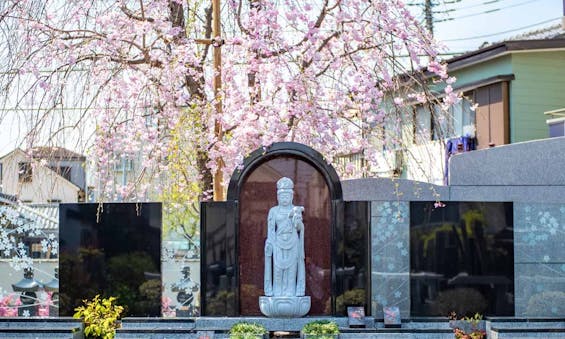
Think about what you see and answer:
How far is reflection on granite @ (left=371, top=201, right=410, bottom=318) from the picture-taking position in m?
12.0

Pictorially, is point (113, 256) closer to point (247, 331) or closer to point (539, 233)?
point (247, 331)

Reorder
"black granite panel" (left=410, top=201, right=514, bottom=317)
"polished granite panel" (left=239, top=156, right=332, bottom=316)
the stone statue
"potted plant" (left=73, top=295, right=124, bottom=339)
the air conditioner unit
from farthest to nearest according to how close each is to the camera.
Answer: the air conditioner unit, "black granite panel" (left=410, top=201, right=514, bottom=317), "polished granite panel" (left=239, top=156, right=332, bottom=316), "potted plant" (left=73, top=295, right=124, bottom=339), the stone statue

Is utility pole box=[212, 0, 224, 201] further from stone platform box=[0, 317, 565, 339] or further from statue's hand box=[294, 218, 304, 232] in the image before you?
stone platform box=[0, 317, 565, 339]

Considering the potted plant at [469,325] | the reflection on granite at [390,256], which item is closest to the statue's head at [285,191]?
the reflection on granite at [390,256]

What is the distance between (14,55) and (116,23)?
165 centimetres

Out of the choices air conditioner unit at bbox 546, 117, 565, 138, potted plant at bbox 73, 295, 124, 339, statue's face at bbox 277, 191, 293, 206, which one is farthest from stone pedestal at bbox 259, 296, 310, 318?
air conditioner unit at bbox 546, 117, 565, 138

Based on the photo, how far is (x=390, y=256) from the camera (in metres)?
12.1

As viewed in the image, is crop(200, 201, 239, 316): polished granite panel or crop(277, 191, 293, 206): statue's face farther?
crop(200, 201, 239, 316): polished granite panel

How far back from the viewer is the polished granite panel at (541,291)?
1209 cm

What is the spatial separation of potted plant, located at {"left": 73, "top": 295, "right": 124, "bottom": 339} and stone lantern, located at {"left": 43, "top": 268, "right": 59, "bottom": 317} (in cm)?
47

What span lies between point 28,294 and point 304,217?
4.36m

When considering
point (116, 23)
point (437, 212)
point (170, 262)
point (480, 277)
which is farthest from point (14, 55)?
point (480, 277)

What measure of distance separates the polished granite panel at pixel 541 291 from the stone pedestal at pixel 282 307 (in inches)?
135

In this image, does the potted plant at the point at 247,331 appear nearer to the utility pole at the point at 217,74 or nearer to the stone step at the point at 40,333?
the stone step at the point at 40,333
